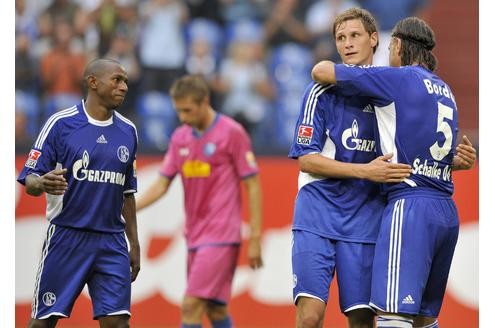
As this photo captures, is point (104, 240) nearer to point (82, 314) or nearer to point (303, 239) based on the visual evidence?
point (303, 239)

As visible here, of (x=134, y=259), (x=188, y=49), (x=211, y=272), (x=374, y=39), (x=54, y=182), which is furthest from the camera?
(x=188, y=49)

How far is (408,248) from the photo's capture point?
6203 millimetres

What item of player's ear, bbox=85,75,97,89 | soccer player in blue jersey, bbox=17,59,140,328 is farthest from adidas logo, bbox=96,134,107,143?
player's ear, bbox=85,75,97,89

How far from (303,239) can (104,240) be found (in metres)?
1.44

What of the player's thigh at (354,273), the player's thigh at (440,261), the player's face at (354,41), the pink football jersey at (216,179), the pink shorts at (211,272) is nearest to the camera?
the player's thigh at (440,261)

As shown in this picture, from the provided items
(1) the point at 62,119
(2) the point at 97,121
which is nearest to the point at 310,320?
(2) the point at 97,121

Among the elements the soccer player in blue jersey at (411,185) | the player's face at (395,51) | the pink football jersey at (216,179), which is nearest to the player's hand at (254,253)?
the pink football jersey at (216,179)

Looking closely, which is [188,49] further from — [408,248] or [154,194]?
[408,248]

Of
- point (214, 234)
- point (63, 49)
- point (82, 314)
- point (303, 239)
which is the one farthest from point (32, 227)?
point (303, 239)

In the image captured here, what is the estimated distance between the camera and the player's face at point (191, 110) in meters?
9.41

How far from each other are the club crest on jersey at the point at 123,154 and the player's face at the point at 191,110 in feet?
7.84

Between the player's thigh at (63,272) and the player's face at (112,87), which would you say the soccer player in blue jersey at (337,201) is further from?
the player's thigh at (63,272)

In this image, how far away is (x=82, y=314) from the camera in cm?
1202

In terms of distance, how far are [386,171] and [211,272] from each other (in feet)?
11.3
